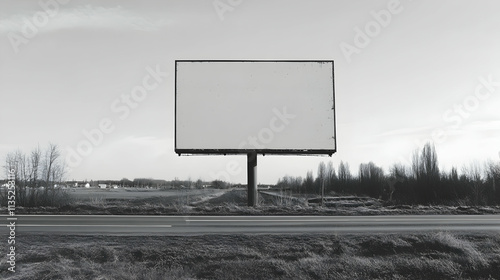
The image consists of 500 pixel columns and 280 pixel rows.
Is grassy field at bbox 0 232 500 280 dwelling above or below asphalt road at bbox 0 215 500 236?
below

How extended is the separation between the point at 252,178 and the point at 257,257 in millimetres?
8752

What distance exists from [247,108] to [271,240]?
29.0ft

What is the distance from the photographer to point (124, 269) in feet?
29.1

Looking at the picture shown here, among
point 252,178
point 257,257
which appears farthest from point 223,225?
point 252,178

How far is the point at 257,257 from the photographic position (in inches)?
375

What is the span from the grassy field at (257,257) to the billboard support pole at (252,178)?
745 centimetres

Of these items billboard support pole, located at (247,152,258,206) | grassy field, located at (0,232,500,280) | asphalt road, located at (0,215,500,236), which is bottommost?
grassy field, located at (0,232,500,280)

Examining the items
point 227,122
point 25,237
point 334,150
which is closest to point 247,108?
point 227,122

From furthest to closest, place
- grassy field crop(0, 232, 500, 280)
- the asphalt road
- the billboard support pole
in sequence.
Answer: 1. the billboard support pole
2. the asphalt road
3. grassy field crop(0, 232, 500, 280)

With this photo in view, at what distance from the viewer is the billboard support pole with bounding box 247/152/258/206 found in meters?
18.1

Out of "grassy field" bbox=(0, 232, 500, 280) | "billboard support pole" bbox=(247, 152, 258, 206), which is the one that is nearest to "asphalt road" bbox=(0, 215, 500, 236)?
"grassy field" bbox=(0, 232, 500, 280)

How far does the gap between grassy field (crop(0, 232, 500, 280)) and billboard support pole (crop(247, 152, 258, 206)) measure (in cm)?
745

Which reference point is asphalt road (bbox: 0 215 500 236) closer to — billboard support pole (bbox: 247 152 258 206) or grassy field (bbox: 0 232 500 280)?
grassy field (bbox: 0 232 500 280)

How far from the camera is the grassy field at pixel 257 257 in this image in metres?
8.93
